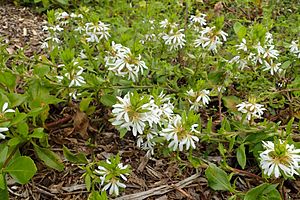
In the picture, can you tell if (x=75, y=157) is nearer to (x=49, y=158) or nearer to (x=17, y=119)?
(x=49, y=158)

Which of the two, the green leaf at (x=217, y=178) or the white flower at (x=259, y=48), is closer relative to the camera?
the green leaf at (x=217, y=178)

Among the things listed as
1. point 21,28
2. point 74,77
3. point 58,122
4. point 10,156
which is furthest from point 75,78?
point 21,28

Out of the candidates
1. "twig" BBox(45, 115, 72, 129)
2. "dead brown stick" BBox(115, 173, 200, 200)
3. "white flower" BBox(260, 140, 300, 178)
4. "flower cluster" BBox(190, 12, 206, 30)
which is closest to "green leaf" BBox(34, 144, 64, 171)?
"twig" BBox(45, 115, 72, 129)

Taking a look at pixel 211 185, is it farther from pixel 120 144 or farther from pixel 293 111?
pixel 293 111

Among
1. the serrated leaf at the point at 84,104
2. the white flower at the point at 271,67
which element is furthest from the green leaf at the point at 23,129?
the white flower at the point at 271,67

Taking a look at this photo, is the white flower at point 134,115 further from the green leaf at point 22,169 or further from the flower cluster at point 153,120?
the green leaf at point 22,169

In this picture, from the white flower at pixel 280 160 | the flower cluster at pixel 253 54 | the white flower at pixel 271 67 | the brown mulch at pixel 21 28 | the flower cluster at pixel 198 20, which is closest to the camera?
the white flower at pixel 280 160

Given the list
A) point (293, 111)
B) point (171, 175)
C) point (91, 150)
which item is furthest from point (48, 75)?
point (293, 111)

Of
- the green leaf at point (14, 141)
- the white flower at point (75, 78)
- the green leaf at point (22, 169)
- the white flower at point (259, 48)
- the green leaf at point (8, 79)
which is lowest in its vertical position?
the green leaf at point (14, 141)
